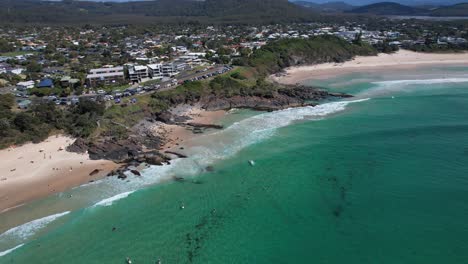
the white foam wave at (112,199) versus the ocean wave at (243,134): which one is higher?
the ocean wave at (243,134)

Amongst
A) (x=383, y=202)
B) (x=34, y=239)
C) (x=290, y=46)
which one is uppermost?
(x=290, y=46)

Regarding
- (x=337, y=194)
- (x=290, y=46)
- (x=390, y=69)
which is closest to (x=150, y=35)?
(x=290, y=46)

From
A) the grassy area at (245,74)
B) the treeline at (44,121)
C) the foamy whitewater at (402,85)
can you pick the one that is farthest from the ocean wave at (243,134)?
the treeline at (44,121)

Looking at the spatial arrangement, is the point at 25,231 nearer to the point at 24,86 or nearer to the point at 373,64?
the point at 24,86

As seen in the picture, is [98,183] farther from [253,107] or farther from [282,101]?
[282,101]

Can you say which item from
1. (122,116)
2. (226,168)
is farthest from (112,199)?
(122,116)

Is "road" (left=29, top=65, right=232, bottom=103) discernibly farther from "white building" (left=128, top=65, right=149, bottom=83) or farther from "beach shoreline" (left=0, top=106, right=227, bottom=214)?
"beach shoreline" (left=0, top=106, right=227, bottom=214)

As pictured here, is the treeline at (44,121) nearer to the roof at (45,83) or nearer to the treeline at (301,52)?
the roof at (45,83)
